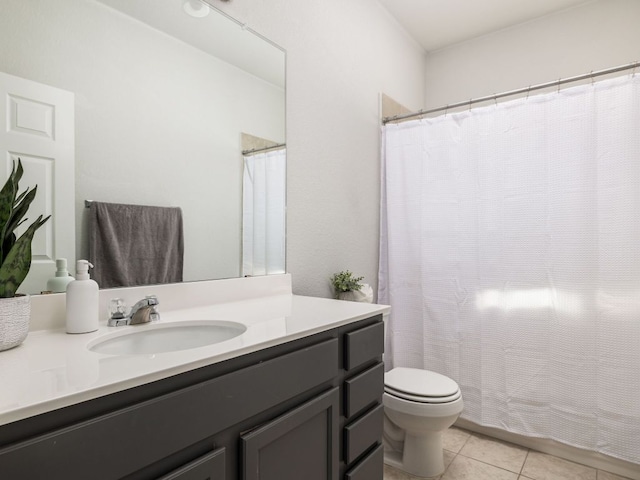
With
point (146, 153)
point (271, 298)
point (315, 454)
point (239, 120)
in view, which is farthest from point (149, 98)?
point (315, 454)

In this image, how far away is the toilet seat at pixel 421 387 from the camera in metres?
1.74

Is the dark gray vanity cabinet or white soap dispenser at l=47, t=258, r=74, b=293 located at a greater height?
white soap dispenser at l=47, t=258, r=74, b=293

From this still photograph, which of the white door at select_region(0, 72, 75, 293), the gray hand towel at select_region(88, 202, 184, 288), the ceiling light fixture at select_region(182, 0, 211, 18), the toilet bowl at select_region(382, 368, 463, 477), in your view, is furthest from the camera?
the toilet bowl at select_region(382, 368, 463, 477)

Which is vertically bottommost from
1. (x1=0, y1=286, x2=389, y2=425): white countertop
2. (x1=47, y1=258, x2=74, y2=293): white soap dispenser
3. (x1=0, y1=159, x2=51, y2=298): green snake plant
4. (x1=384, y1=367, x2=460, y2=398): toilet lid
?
(x1=384, y1=367, x2=460, y2=398): toilet lid

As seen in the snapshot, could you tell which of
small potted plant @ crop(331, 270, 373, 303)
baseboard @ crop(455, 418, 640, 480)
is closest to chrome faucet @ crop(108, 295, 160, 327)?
small potted plant @ crop(331, 270, 373, 303)

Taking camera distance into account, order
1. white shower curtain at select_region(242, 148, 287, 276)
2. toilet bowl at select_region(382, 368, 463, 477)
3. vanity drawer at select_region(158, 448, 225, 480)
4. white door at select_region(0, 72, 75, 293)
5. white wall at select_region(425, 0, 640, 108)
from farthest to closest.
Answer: white wall at select_region(425, 0, 640, 108), toilet bowl at select_region(382, 368, 463, 477), white shower curtain at select_region(242, 148, 287, 276), white door at select_region(0, 72, 75, 293), vanity drawer at select_region(158, 448, 225, 480)

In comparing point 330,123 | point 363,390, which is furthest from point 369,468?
point 330,123

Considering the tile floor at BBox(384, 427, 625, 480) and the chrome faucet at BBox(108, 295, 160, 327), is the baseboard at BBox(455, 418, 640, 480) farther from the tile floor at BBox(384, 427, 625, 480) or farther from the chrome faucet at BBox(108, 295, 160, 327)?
the chrome faucet at BBox(108, 295, 160, 327)

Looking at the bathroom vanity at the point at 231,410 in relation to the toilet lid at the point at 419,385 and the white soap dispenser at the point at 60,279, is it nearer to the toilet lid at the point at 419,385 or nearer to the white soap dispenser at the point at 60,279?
the white soap dispenser at the point at 60,279

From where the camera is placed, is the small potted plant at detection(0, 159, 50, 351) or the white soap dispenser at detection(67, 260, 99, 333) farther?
the white soap dispenser at detection(67, 260, 99, 333)

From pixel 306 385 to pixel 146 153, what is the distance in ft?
2.90

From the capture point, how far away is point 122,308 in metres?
1.06

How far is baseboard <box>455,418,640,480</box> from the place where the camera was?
1.85m

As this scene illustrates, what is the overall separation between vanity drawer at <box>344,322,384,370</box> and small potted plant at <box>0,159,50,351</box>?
822 mm
